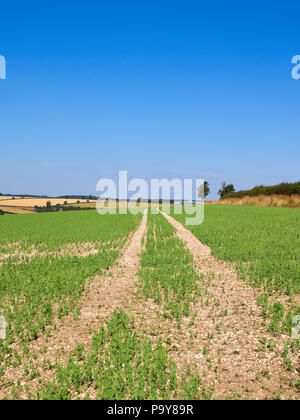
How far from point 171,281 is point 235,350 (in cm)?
434

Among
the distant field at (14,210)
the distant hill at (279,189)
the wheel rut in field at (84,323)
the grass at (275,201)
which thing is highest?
the distant hill at (279,189)

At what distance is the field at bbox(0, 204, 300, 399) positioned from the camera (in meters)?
4.55

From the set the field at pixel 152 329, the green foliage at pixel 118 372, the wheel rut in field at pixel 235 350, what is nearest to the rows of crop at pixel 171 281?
the field at pixel 152 329

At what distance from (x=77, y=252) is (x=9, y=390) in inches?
466

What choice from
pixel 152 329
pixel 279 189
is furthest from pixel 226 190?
pixel 152 329

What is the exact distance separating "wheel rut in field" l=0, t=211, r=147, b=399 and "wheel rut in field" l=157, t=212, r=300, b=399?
2268mm

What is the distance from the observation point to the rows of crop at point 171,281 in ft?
25.2

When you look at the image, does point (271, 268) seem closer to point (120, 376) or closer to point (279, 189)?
point (120, 376)

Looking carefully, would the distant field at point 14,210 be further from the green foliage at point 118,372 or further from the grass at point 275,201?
the green foliage at point 118,372

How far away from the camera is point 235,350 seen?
5523 mm

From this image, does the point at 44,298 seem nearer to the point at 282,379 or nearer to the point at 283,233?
the point at 282,379

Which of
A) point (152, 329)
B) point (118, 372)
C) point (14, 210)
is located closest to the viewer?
point (118, 372)

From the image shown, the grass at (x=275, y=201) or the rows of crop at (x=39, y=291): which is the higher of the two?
the grass at (x=275, y=201)

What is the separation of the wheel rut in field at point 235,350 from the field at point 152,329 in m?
0.02
